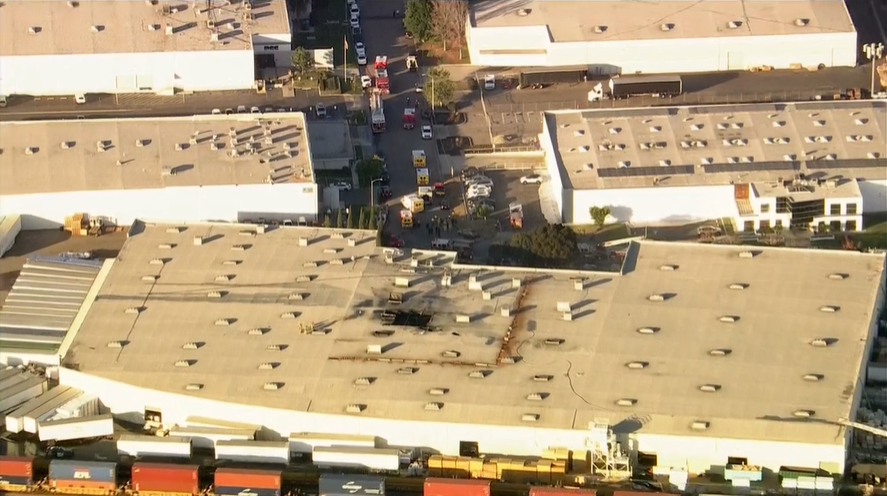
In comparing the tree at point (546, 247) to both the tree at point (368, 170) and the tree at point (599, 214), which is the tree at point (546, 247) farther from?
the tree at point (368, 170)

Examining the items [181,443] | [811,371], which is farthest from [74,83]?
[811,371]

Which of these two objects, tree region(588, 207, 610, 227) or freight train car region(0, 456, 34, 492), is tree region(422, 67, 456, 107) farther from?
freight train car region(0, 456, 34, 492)

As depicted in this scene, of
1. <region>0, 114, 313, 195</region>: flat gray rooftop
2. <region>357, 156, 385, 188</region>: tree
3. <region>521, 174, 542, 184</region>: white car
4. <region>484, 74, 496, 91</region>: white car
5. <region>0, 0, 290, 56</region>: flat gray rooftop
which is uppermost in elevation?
<region>0, 0, 290, 56</region>: flat gray rooftop

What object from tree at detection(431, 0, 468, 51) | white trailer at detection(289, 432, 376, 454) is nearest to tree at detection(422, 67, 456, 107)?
tree at detection(431, 0, 468, 51)

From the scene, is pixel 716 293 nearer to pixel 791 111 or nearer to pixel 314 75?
pixel 791 111

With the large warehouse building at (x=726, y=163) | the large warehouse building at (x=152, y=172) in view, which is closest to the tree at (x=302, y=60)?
the large warehouse building at (x=152, y=172)

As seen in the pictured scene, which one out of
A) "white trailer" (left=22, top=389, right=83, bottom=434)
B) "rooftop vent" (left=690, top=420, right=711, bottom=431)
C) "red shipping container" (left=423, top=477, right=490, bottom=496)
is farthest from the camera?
"white trailer" (left=22, top=389, right=83, bottom=434)

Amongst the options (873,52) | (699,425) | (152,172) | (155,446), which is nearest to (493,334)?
(699,425)
